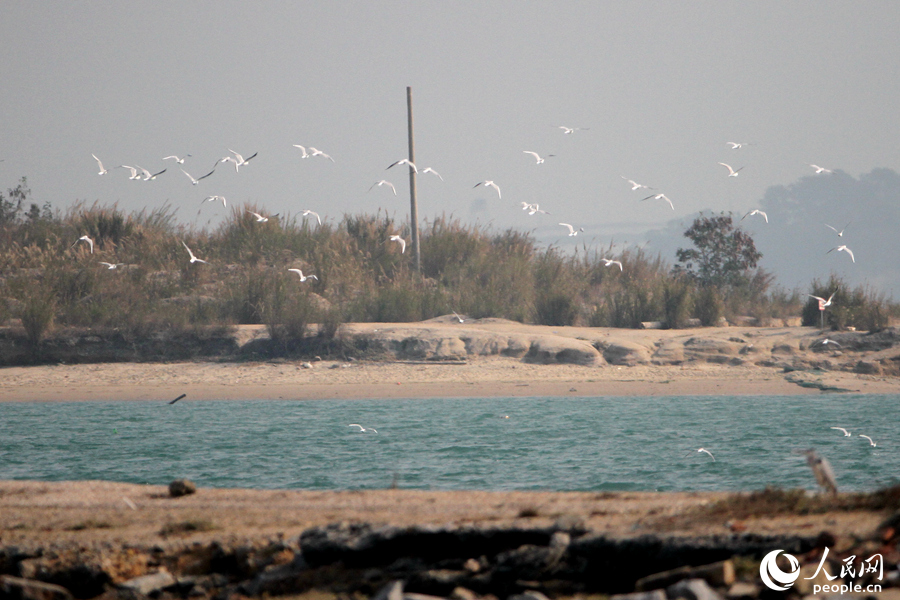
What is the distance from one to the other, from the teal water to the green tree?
13.2 m

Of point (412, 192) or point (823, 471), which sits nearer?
point (823, 471)

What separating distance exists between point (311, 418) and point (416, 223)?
46.6ft

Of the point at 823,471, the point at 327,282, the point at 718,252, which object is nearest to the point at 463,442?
the point at 823,471

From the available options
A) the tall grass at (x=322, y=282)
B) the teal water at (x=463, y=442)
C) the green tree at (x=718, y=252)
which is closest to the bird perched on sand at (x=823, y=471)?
the teal water at (x=463, y=442)

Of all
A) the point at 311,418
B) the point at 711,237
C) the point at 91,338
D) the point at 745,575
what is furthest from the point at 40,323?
the point at 711,237

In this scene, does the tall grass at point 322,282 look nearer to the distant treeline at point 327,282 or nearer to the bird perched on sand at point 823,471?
the distant treeline at point 327,282

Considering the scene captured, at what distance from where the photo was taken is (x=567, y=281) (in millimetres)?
25125

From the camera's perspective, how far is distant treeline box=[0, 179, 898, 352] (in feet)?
67.5

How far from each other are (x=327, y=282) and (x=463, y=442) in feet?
43.1

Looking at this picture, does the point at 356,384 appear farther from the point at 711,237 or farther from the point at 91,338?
the point at 711,237

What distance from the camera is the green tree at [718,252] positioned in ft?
94.0

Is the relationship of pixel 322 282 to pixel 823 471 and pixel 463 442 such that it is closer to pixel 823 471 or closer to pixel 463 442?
pixel 463 442

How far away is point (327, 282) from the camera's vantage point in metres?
24.2

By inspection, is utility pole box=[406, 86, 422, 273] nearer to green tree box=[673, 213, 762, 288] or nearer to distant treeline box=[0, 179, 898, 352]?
distant treeline box=[0, 179, 898, 352]
